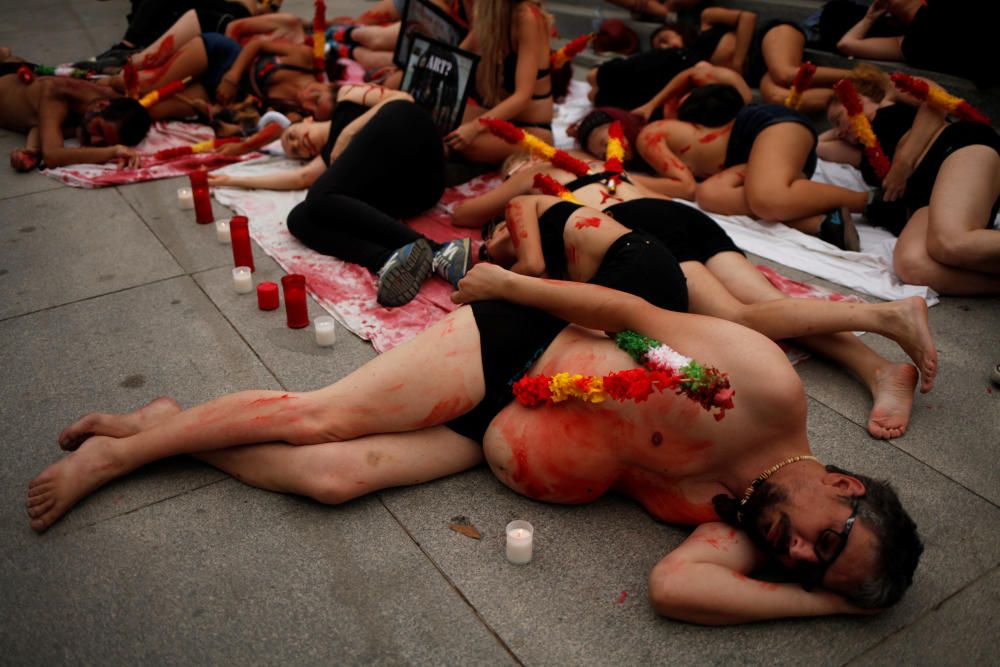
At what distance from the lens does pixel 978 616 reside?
213 centimetres

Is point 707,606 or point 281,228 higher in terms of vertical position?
point 707,606

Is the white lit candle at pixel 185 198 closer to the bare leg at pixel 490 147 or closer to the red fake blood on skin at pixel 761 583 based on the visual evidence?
the bare leg at pixel 490 147

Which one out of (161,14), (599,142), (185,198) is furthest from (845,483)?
(161,14)

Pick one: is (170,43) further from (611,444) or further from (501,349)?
(611,444)

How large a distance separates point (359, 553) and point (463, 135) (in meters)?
3.15

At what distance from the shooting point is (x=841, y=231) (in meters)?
4.29

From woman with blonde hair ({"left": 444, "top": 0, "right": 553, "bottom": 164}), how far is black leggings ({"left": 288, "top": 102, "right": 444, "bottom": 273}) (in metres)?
0.72

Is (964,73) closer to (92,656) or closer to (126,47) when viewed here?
(92,656)

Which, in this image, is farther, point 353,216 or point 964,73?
point 964,73

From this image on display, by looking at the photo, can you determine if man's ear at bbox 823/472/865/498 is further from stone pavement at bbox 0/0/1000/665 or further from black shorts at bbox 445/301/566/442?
black shorts at bbox 445/301/566/442

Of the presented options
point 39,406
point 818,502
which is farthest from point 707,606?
point 39,406

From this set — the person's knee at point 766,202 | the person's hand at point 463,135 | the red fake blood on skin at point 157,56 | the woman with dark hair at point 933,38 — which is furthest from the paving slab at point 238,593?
the red fake blood on skin at point 157,56

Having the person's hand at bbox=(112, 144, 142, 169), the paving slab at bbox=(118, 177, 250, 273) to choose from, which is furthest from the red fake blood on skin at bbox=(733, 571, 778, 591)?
the person's hand at bbox=(112, 144, 142, 169)

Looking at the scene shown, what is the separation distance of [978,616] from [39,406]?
3.13 m
